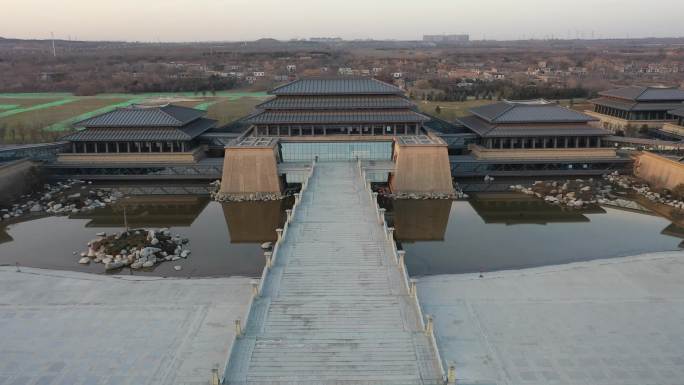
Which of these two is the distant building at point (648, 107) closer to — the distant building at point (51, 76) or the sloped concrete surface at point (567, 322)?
the sloped concrete surface at point (567, 322)

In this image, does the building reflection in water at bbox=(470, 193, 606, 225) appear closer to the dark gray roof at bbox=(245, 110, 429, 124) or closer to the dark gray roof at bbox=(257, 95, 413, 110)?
the dark gray roof at bbox=(245, 110, 429, 124)

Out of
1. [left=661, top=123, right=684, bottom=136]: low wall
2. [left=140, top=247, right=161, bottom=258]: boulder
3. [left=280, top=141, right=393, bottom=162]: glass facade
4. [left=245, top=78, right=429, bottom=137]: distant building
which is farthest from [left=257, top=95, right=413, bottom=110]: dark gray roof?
[left=661, top=123, right=684, bottom=136]: low wall

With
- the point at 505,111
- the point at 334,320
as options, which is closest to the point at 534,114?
the point at 505,111

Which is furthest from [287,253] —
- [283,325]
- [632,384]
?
[632,384]

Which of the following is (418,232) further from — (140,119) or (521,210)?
(140,119)

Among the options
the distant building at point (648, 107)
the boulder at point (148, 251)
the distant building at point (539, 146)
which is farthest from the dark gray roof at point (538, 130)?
the boulder at point (148, 251)

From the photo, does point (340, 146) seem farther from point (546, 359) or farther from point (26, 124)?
point (26, 124)
